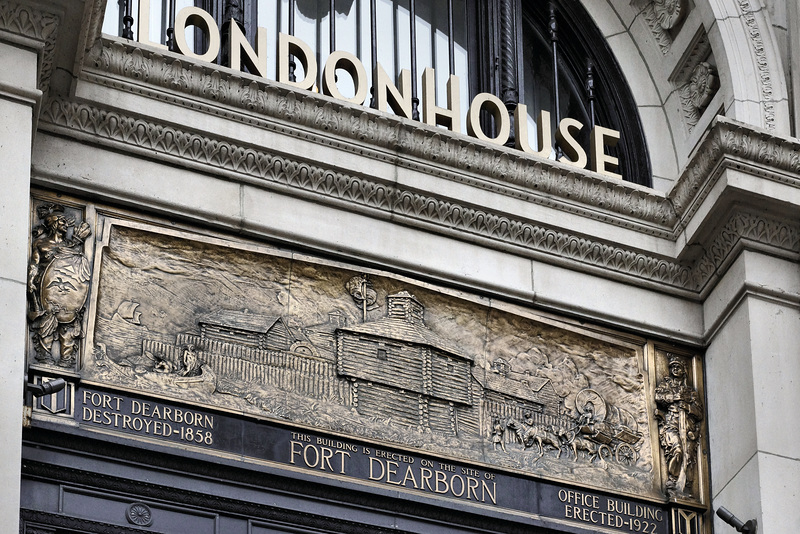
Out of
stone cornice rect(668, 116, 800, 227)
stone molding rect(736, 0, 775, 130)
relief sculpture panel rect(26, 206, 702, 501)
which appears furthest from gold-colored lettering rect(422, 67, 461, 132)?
stone molding rect(736, 0, 775, 130)

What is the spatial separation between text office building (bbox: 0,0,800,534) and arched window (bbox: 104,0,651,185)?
53 mm

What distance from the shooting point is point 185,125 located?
16.6 m

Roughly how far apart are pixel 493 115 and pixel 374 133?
79.5 inches

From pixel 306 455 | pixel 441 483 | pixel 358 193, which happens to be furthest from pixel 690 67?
pixel 306 455

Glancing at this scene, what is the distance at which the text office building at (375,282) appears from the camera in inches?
609

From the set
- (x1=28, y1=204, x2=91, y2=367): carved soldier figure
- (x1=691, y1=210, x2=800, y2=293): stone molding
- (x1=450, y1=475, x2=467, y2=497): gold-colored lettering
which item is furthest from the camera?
(x1=691, y1=210, x2=800, y2=293): stone molding

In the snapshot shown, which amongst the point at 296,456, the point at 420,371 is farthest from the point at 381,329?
the point at 296,456

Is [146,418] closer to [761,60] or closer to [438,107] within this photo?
[438,107]

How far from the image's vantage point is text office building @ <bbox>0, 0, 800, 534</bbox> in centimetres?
1546

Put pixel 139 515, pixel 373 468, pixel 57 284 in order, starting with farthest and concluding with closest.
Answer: pixel 373 468, pixel 57 284, pixel 139 515

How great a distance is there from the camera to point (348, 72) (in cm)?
1850

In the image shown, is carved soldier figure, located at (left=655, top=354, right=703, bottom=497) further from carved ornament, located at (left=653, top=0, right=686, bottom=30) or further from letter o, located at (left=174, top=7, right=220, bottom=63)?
letter o, located at (left=174, top=7, right=220, bottom=63)

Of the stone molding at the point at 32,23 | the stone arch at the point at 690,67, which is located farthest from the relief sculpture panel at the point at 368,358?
the stone arch at the point at 690,67

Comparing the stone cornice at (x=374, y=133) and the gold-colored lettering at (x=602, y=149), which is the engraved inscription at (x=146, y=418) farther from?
the gold-colored lettering at (x=602, y=149)
